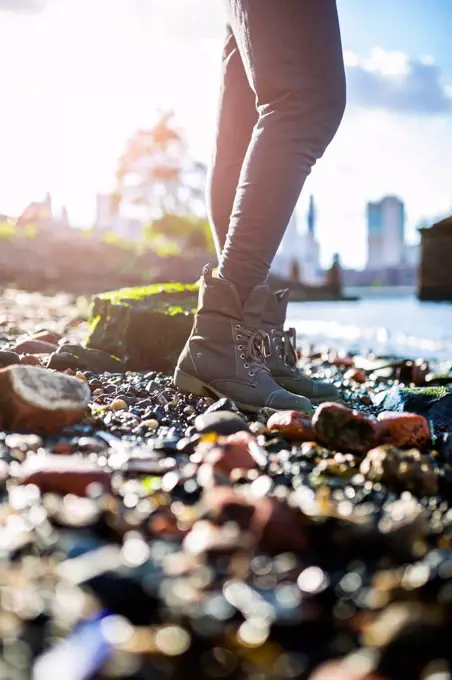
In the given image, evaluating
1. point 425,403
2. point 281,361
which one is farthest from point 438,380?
point 281,361

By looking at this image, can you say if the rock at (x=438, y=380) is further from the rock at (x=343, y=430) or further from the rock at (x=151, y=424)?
the rock at (x=151, y=424)

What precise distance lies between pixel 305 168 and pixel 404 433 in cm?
95

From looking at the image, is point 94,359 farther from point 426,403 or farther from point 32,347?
point 426,403

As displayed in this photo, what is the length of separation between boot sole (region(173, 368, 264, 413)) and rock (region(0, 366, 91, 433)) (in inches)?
21.9

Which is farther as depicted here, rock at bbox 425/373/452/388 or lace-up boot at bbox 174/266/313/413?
rock at bbox 425/373/452/388

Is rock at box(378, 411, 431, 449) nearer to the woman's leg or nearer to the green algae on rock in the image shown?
the green algae on rock

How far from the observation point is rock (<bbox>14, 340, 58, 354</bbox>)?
2832 mm

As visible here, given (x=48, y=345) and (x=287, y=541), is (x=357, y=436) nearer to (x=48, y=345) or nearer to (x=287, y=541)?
(x=287, y=541)

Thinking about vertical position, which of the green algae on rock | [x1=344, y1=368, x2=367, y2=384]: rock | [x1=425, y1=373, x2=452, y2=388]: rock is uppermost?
the green algae on rock

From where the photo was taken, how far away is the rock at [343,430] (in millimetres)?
1618

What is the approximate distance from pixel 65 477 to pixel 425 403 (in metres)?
1.46

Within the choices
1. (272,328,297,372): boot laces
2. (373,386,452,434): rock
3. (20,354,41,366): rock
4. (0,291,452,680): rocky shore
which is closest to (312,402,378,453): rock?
(0,291,452,680): rocky shore

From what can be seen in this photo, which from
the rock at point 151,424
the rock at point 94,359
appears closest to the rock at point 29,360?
the rock at point 94,359

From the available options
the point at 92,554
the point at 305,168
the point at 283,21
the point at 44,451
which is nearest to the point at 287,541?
the point at 92,554
